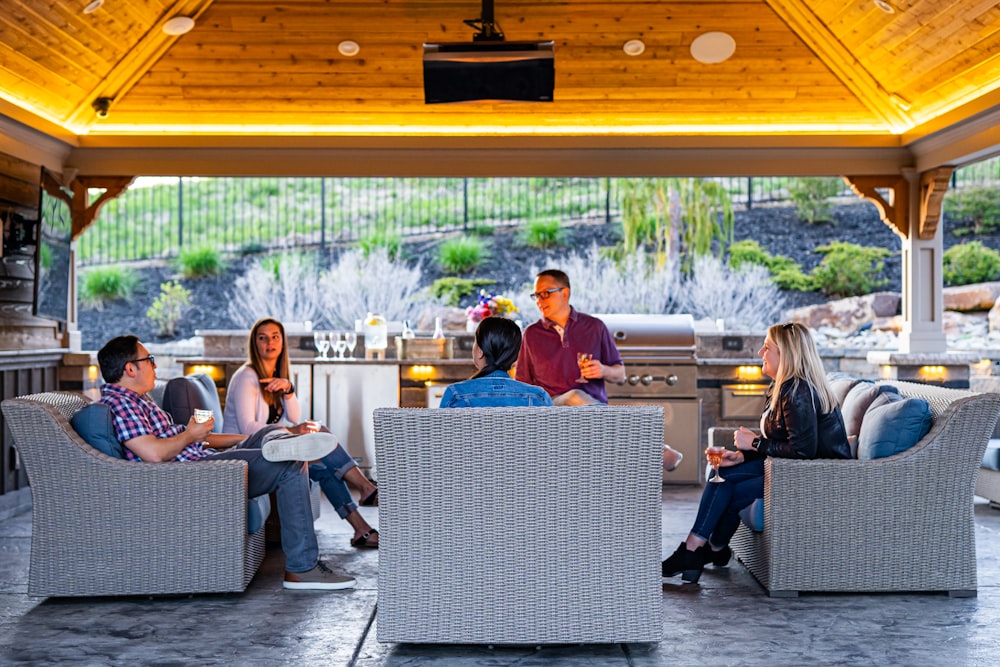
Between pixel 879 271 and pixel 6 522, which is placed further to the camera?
pixel 879 271

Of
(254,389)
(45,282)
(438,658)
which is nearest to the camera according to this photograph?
(438,658)

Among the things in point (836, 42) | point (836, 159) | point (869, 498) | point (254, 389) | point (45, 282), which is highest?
point (836, 42)

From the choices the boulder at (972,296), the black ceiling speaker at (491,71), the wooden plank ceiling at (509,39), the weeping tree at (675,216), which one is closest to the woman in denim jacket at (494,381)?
the black ceiling speaker at (491,71)

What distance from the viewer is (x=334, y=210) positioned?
1811cm

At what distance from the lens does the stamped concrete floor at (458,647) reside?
3.14m

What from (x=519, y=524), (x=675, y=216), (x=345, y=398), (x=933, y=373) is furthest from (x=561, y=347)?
(x=675, y=216)

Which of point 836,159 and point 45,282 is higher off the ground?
point 836,159

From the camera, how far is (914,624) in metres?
3.50

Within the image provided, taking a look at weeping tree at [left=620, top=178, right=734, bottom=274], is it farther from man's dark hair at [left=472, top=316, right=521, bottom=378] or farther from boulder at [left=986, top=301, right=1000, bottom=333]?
man's dark hair at [left=472, top=316, right=521, bottom=378]

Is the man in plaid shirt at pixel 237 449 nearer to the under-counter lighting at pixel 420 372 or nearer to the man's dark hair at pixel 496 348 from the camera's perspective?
the man's dark hair at pixel 496 348

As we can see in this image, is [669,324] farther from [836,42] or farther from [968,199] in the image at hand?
[968,199]

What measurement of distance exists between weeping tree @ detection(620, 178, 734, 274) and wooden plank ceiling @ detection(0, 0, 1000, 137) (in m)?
8.51

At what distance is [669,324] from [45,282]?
13.6 ft

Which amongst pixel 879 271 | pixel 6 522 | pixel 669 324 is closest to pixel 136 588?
pixel 6 522
